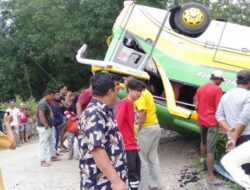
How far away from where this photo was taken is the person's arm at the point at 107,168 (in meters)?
3.83

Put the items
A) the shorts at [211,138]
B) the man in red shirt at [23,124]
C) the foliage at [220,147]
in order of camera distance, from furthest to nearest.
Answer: the man in red shirt at [23,124], the foliage at [220,147], the shorts at [211,138]

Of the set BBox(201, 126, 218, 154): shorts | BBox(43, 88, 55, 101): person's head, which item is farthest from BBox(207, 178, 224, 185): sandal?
BBox(43, 88, 55, 101): person's head

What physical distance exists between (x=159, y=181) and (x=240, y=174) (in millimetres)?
4544

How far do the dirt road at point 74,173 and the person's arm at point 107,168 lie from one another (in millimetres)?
4190

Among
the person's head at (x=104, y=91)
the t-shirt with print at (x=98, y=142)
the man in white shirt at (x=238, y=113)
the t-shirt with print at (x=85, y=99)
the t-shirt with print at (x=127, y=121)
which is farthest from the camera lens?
the t-shirt with print at (x=85, y=99)

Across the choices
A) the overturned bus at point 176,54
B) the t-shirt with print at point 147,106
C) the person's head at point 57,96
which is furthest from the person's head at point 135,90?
the person's head at point 57,96

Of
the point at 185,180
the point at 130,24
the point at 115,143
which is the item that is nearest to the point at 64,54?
the point at 130,24

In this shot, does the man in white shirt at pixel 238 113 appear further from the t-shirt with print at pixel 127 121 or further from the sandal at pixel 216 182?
the sandal at pixel 216 182

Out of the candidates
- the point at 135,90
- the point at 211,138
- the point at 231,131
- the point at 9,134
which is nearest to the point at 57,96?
the point at 211,138

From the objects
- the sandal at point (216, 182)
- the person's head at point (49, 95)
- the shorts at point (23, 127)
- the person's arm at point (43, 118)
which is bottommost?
the shorts at point (23, 127)

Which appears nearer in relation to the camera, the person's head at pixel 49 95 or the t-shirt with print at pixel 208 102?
the t-shirt with print at pixel 208 102

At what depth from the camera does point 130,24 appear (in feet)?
34.2

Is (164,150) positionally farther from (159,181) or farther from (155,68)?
(159,181)

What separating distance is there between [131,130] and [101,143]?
2.53 metres
